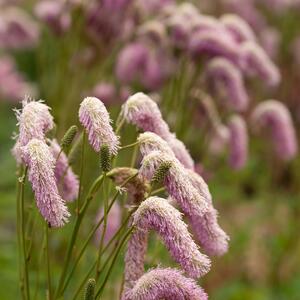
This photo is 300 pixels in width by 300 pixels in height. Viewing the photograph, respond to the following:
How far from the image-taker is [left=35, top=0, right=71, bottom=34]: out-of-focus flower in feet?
14.3

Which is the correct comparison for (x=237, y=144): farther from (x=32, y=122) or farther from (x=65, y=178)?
(x=32, y=122)

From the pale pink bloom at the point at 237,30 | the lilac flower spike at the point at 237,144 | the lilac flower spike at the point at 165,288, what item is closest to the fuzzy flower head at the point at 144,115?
the lilac flower spike at the point at 165,288

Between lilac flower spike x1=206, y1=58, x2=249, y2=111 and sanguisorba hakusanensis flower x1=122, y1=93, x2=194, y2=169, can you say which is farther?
lilac flower spike x1=206, y1=58, x2=249, y2=111

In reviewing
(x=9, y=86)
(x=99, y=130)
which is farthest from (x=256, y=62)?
(x=9, y=86)

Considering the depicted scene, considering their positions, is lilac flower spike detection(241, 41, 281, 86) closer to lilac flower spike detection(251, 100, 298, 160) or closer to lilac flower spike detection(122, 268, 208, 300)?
lilac flower spike detection(251, 100, 298, 160)

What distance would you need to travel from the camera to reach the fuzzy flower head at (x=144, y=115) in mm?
2256

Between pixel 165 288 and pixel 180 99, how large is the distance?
2038mm

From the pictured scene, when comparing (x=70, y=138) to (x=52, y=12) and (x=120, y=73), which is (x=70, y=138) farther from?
(x=52, y=12)

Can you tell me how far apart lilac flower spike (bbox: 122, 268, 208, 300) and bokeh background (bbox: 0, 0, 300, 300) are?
774mm

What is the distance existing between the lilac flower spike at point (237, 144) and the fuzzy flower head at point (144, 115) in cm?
128

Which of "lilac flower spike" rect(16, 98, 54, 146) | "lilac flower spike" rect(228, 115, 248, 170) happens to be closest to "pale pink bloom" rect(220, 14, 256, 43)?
→ "lilac flower spike" rect(228, 115, 248, 170)

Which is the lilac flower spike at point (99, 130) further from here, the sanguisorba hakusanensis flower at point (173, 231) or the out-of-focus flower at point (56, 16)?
the out-of-focus flower at point (56, 16)

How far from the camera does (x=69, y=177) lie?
7.22ft

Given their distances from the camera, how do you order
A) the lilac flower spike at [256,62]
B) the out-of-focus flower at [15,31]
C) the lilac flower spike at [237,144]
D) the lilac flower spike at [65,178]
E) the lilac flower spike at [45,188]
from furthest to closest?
the out-of-focus flower at [15,31] < the lilac flower spike at [256,62] < the lilac flower spike at [237,144] < the lilac flower spike at [65,178] < the lilac flower spike at [45,188]
